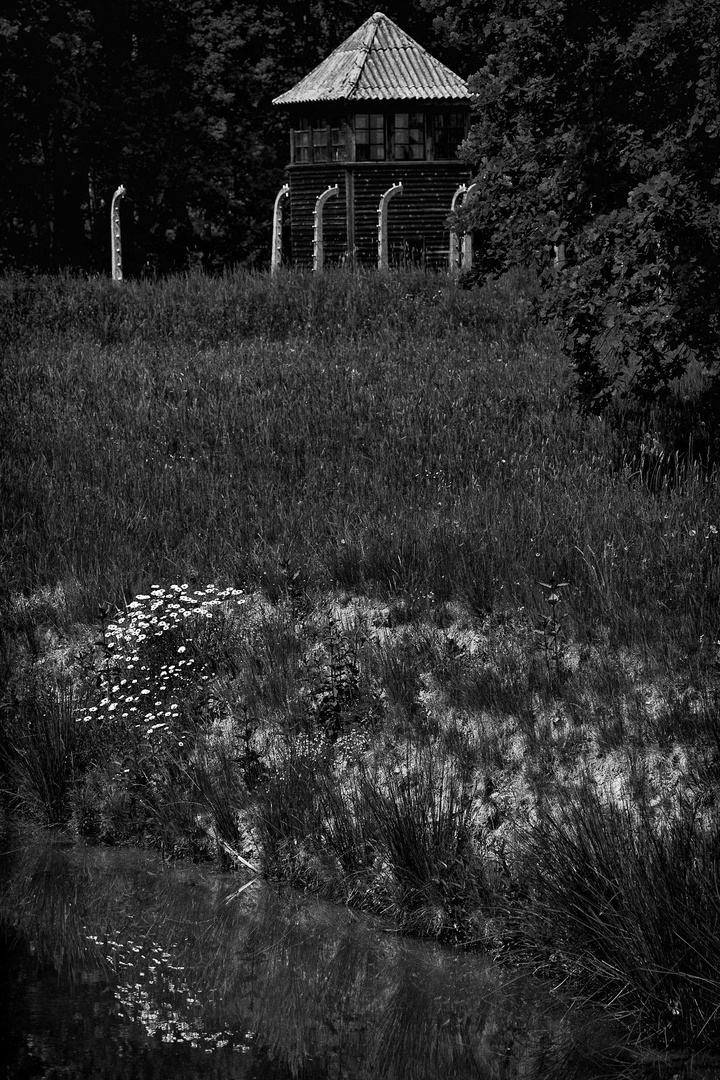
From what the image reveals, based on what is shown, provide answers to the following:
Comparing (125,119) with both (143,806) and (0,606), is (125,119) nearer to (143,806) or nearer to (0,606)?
(0,606)

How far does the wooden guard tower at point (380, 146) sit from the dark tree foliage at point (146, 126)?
468 cm

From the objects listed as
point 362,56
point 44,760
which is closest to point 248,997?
point 44,760

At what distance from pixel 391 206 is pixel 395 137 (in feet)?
6.54

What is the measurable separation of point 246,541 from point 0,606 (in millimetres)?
1742

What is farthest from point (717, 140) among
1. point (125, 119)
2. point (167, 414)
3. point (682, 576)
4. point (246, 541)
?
point (125, 119)

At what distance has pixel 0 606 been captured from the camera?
9.25 metres

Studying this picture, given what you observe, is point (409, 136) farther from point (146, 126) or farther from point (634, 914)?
point (634, 914)

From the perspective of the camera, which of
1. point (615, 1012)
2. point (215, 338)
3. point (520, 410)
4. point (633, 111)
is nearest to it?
point (615, 1012)

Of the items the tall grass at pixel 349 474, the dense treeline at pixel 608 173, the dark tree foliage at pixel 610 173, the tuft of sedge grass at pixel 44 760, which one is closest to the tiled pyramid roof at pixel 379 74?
the tall grass at pixel 349 474

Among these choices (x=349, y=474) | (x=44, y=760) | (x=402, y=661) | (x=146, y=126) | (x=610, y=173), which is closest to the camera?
(x=44, y=760)

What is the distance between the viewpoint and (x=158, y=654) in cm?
846

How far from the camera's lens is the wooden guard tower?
3259 centimetres

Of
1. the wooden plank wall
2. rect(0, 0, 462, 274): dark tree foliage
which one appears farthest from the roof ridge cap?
rect(0, 0, 462, 274): dark tree foliage

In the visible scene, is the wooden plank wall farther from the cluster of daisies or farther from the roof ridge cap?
the cluster of daisies
